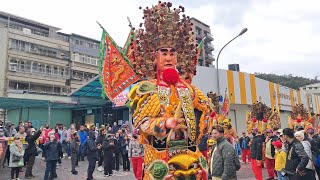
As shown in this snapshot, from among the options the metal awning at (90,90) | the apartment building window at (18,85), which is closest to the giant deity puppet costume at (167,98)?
the metal awning at (90,90)

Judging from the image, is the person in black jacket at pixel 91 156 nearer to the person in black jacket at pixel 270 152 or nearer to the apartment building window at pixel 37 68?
the person in black jacket at pixel 270 152

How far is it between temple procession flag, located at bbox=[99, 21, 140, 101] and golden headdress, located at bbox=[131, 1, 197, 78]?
1.63ft

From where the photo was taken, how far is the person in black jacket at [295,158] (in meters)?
5.36

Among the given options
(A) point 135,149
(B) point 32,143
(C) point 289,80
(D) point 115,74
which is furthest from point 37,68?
(C) point 289,80

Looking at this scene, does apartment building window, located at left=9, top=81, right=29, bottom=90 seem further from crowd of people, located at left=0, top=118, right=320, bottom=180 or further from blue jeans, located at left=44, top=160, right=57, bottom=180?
blue jeans, located at left=44, top=160, right=57, bottom=180

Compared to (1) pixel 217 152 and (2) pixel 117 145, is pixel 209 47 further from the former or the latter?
(1) pixel 217 152

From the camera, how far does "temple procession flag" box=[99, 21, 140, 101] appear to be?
227 inches

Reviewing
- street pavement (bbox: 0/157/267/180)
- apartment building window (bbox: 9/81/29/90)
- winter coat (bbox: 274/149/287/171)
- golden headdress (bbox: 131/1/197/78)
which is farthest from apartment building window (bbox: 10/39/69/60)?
golden headdress (bbox: 131/1/197/78)

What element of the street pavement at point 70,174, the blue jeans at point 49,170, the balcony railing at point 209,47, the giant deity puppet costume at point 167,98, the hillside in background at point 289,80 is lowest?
the street pavement at point 70,174

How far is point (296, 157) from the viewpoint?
5543 mm

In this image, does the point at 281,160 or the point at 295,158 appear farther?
the point at 281,160

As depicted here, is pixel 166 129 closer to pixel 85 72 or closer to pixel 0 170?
pixel 0 170

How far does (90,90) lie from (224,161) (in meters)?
19.1

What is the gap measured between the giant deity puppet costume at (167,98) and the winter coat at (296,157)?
190 cm
